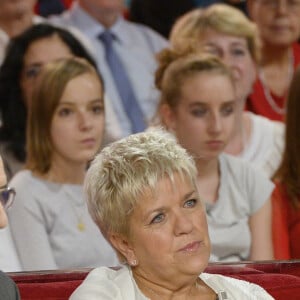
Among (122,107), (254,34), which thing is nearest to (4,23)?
(122,107)

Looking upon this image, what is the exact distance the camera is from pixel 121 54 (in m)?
3.68

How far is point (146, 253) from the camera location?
1.79 m

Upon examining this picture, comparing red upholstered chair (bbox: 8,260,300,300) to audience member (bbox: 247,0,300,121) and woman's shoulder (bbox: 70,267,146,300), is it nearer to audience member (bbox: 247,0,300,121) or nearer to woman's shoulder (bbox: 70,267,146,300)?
woman's shoulder (bbox: 70,267,146,300)

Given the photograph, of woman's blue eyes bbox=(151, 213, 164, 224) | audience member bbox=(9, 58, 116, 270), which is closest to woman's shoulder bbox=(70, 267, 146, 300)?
woman's blue eyes bbox=(151, 213, 164, 224)

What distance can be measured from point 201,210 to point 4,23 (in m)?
1.92

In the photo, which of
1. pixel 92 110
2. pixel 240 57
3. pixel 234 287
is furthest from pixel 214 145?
pixel 234 287

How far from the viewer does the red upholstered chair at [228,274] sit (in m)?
1.86

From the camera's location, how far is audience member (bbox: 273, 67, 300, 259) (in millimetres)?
2674

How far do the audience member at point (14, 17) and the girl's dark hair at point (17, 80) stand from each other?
290 mm

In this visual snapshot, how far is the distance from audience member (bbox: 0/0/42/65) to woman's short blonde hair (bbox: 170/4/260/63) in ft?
1.73

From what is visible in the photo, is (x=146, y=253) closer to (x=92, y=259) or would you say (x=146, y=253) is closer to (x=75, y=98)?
(x=92, y=259)

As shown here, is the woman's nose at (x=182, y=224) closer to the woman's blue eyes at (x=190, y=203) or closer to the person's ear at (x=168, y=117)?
the woman's blue eyes at (x=190, y=203)

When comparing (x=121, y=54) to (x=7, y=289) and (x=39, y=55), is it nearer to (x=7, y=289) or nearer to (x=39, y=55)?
(x=39, y=55)

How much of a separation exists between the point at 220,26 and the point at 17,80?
68 centimetres
